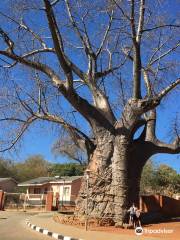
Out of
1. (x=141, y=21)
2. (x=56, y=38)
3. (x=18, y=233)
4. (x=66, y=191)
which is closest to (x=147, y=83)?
(x=141, y=21)

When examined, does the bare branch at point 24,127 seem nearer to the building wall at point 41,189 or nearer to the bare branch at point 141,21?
the bare branch at point 141,21

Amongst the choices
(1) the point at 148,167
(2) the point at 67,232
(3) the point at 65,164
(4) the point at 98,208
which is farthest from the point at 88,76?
(3) the point at 65,164

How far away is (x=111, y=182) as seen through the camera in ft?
62.0

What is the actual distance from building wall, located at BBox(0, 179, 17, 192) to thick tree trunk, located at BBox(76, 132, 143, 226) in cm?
3882

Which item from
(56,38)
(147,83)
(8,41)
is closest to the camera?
(56,38)

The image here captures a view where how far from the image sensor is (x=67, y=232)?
15195 millimetres

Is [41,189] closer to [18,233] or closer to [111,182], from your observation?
[111,182]

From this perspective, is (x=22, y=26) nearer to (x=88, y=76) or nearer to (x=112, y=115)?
(x=88, y=76)

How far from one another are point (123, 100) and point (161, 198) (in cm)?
640

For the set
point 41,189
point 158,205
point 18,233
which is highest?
point 41,189

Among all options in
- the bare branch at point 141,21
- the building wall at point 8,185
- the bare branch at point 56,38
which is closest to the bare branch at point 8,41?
the bare branch at point 56,38

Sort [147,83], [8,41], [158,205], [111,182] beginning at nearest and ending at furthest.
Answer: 1. [8,41]
2. [111,182]
3. [147,83]
4. [158,205]

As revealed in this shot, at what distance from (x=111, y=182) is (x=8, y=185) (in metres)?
41.2

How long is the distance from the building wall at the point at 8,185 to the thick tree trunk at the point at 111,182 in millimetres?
38816
